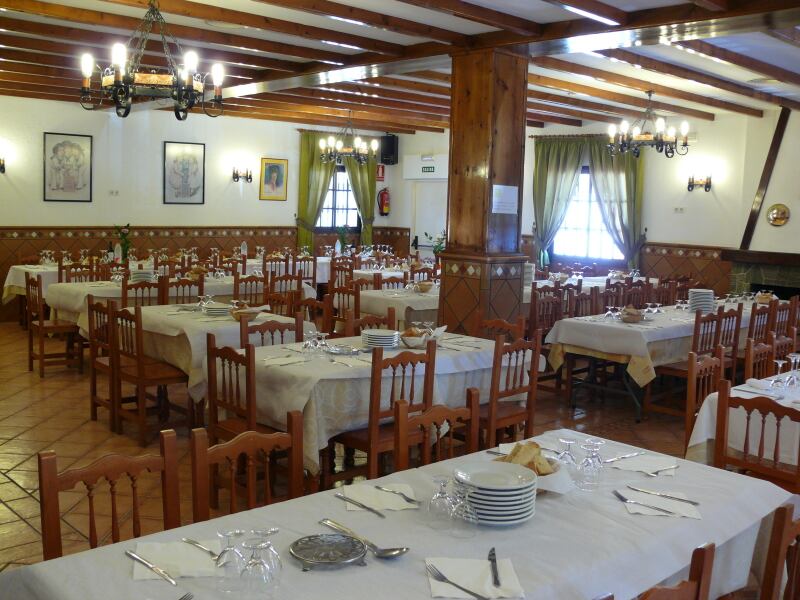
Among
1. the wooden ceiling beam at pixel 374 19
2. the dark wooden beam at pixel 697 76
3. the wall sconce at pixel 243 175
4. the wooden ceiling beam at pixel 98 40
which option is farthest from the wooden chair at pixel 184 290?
the wall sconce at pixel 243 175

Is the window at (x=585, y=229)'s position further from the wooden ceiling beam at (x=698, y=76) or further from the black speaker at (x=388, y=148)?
the black speaker at (x=388, y=148)

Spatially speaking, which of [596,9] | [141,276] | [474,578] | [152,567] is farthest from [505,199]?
[152,567]

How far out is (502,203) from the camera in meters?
7.86

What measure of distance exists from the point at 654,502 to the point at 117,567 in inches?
65.1

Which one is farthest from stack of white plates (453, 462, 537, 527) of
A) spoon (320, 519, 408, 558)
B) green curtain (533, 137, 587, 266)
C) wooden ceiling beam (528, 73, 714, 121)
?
green curtain (533, 137, 587, 266)

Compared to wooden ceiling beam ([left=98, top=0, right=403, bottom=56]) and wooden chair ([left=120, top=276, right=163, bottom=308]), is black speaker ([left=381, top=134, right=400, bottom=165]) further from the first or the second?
wooden chair ([left=120, top=276, right=163, bottom=308])

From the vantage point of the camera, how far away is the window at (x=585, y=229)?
14359 mm

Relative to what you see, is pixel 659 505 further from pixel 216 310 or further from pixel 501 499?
pixel 216 310

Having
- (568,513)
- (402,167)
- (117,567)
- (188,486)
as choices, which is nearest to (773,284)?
(402,167)

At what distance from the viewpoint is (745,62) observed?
8.49 m

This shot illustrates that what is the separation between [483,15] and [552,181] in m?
8.23

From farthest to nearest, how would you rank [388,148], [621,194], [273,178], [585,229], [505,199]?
[388,148]
[273,178]
[585,229]
[621,194]
[505,199]

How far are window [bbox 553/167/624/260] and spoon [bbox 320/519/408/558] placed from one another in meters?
12.4

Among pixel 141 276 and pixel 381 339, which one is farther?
pixel 141 276
